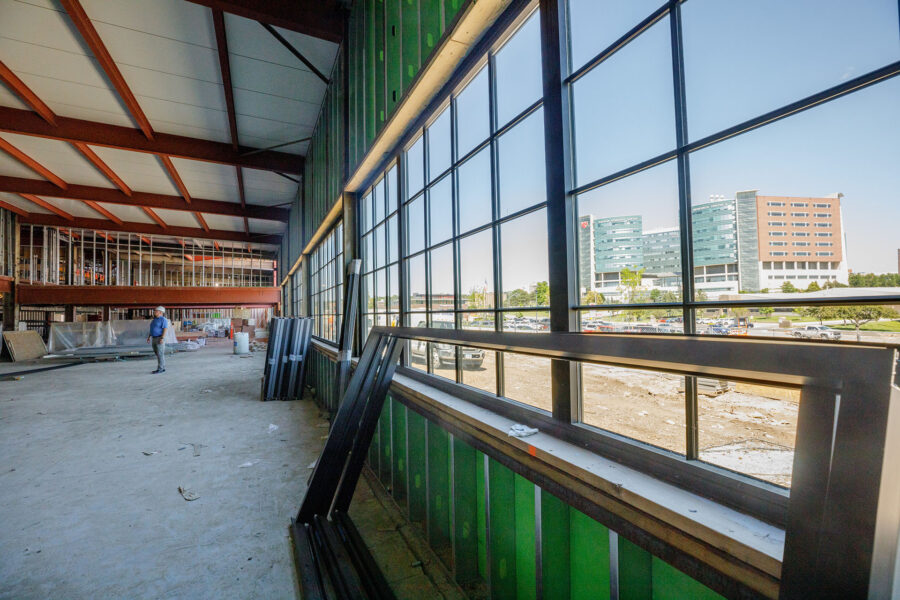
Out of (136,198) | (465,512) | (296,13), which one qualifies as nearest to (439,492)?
(465,512)

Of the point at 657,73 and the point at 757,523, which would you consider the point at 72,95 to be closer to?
the point at 657,73

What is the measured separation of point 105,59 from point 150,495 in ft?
16.2

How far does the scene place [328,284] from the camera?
20.4 ft

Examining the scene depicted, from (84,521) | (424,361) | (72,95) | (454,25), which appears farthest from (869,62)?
(72,95)

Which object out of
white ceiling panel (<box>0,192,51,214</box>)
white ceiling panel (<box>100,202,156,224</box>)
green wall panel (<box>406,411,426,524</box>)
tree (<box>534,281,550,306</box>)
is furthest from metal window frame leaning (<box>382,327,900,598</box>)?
white ceiling panel (<box>0,192,51,214</box>)

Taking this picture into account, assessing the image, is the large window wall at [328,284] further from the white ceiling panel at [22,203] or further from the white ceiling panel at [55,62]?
the white ceiling panel at [22,203]

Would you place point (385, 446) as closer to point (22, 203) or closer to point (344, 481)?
point (344, 481)

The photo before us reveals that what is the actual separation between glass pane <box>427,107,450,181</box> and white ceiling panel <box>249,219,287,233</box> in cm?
1126

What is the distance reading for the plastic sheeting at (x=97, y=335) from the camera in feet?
40.0

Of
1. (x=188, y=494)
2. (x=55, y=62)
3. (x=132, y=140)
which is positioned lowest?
(x=188, y=494)

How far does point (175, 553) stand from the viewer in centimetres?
230

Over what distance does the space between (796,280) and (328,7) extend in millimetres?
4765

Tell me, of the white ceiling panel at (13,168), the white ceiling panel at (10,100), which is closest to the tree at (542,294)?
the white ceiling panel at (10,100)

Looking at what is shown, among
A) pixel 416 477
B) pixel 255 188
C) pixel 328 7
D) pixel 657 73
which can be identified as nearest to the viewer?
pixel 657 73
